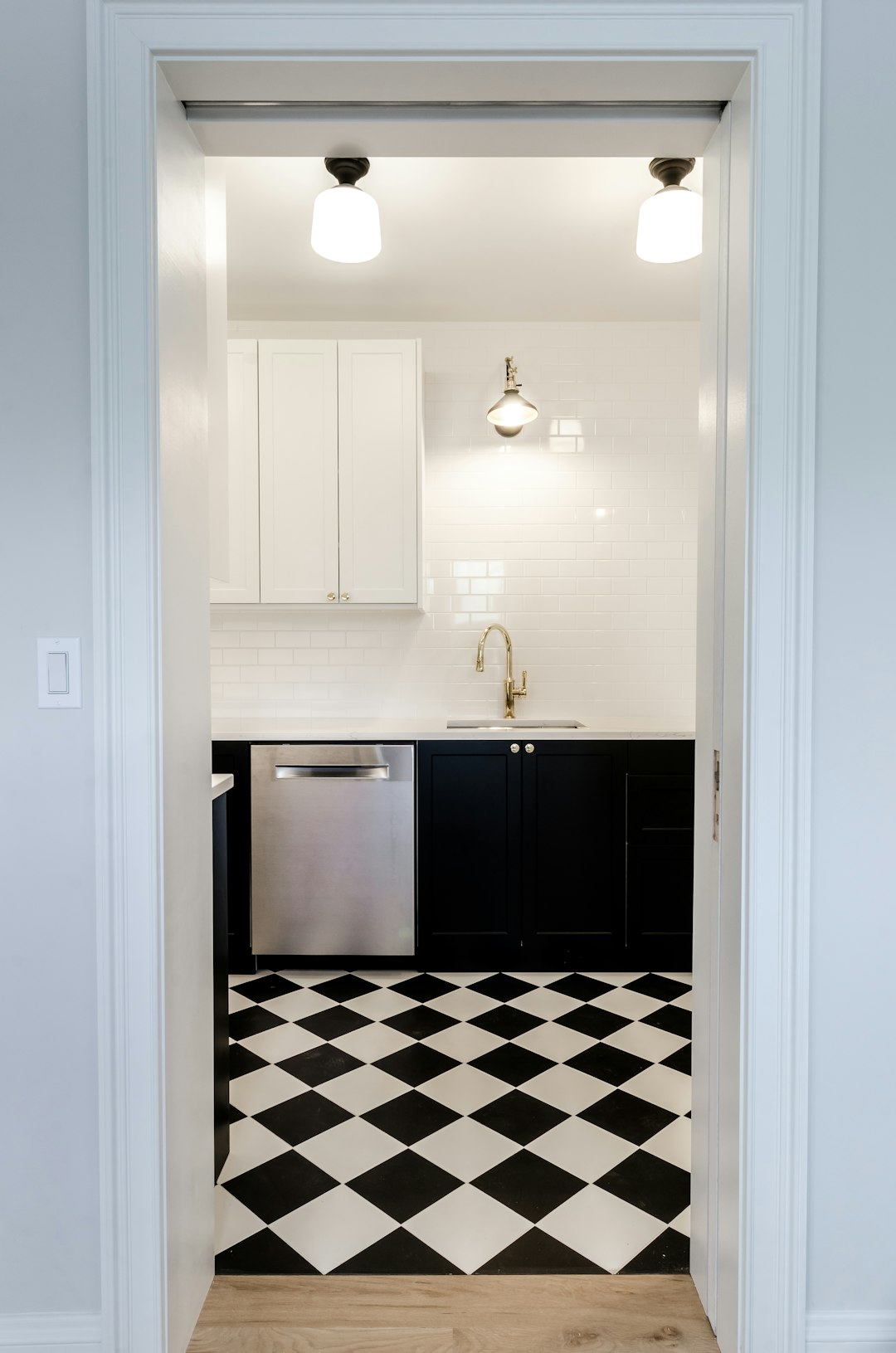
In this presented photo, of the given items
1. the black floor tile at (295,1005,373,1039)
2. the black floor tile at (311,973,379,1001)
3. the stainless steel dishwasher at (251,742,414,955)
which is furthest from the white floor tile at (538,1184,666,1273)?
the stainless steel dishwasher at (251,742,414,955)

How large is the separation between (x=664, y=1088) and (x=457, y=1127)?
25.2 inches

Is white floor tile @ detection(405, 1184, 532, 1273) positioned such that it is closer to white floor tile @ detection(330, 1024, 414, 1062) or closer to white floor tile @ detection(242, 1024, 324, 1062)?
white floor tile @ detection(330, 1024, 414, 1062)

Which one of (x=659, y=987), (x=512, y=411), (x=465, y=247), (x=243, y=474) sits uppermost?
(x=465, y=247)

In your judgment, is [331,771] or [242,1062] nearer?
[242,1062]

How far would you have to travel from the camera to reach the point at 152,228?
1.29m

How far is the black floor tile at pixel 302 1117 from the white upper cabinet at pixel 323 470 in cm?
192

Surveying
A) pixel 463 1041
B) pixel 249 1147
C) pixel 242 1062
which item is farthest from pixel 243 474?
pixel 249 1147

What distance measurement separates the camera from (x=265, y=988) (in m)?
3.12

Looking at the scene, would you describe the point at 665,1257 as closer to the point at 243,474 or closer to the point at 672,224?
the point at 672,224

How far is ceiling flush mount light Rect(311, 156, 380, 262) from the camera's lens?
234 cm

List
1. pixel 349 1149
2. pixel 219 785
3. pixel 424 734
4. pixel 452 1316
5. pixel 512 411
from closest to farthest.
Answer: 1. pixel 452 1316
2. pixel 219 785
3. pixel 349 1149
4. pixel 424 734
5. pixel 512 411

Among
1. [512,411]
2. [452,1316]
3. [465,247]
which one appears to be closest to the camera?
[452,1316]

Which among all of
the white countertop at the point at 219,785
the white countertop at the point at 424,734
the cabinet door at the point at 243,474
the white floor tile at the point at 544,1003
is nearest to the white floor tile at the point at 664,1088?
the white floor tile at the point at 544,1003

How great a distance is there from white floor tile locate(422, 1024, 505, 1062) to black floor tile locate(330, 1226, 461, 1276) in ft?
2.73
